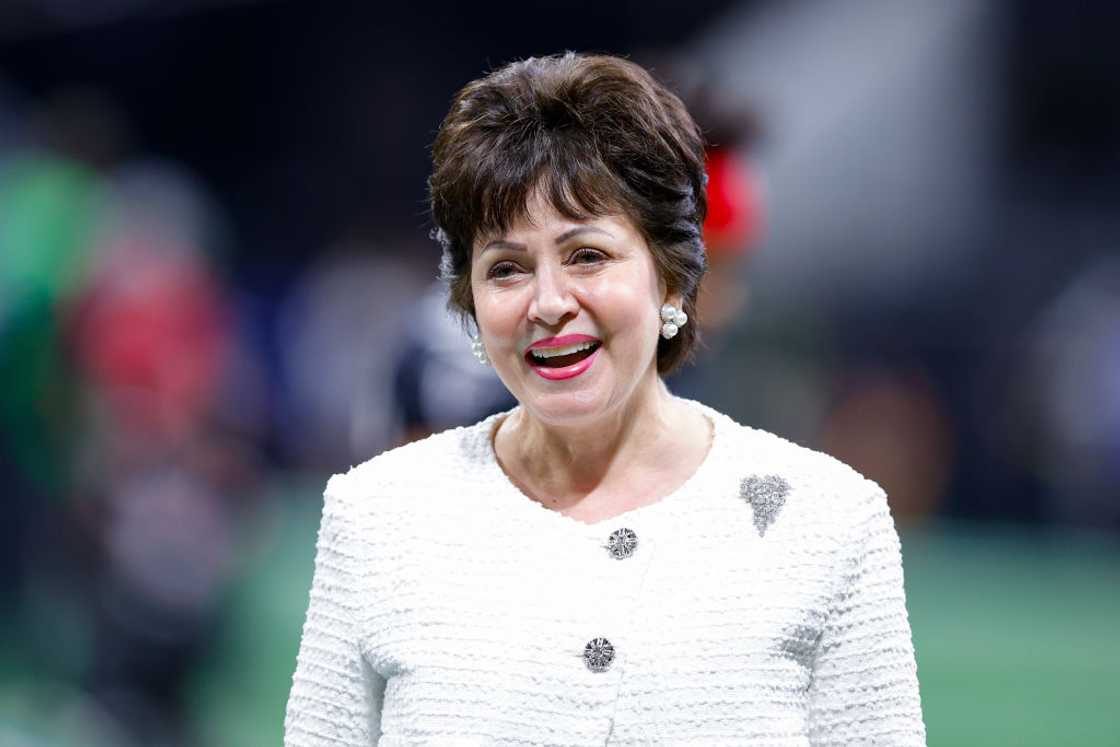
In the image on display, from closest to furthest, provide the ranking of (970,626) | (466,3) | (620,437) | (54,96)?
(620,437) → (970,626) → (54,96) → (466,3)

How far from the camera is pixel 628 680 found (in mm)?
1968

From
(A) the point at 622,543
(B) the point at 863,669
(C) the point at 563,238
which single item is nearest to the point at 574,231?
(C) the point at 563,238

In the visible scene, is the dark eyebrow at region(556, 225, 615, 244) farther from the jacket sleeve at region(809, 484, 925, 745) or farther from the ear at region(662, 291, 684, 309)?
the jacket sleeve at region(809, 484, 925, 745)

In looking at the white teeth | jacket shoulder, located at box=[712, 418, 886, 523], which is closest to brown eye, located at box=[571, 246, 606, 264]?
the white teeth

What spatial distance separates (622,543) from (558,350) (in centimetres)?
26

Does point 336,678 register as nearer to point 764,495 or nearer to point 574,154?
point 764,495

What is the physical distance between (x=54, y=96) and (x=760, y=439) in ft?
22.9

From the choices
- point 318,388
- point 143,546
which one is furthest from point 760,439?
point 318,388

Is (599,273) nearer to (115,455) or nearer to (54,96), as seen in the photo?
(115,455)

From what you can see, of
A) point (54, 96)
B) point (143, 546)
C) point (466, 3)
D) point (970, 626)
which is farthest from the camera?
point (466, 3)

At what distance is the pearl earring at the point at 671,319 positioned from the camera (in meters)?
2.14

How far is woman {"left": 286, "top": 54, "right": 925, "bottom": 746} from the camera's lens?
198cm

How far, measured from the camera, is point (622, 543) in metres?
2.06

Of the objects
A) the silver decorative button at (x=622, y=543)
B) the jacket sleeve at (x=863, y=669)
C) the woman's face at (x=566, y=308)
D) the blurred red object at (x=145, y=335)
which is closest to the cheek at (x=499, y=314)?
the woman's face at (x=566, y=308)
